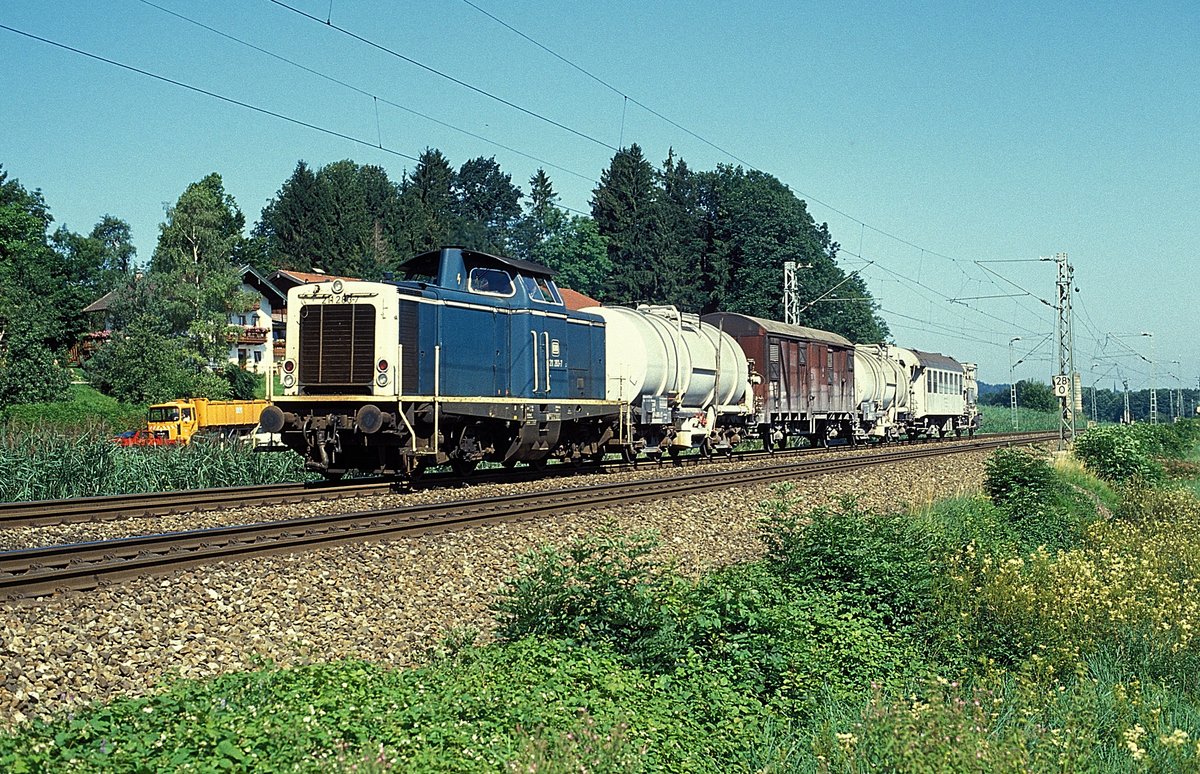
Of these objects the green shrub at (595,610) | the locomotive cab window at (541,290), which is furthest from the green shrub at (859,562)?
the locomotive cab window at (541,290)

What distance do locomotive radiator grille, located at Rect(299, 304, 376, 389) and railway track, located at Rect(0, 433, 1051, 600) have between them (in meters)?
3.11

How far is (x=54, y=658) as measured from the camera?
7.24 meters

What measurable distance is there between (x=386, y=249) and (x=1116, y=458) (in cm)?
7087

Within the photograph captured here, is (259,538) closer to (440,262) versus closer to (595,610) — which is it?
(595,610)

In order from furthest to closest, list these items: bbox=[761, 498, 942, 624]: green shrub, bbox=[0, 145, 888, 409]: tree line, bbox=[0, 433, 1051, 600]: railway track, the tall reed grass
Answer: bbox=[0, 145, 888, 409]: tree line, the tall reed grass, bbox=[761, 498, 942, 624]: green shrub, bbox=[0, 433, 1051, 600]: railway track

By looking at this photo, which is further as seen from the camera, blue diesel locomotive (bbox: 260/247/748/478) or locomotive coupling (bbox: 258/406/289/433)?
blue diesel locomotive (bbox: 260/247/748/478)

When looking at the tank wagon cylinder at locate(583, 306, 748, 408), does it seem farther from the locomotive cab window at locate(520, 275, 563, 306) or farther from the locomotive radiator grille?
the locomotive radiator grille

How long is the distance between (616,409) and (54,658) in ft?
52.4

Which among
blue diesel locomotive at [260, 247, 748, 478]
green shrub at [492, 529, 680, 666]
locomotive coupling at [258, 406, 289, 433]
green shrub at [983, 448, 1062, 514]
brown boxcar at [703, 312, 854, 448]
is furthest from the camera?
brown boxcar at [703, 312, 854, 448]

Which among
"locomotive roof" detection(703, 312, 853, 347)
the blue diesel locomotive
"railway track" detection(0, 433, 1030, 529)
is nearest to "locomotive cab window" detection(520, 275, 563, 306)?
the blue diesel locomotive

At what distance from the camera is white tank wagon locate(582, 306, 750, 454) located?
75.5 feet

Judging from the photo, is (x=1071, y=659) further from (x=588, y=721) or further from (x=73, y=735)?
(x=73, y=735)

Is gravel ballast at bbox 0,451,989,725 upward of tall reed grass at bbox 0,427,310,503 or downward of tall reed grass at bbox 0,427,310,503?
downward

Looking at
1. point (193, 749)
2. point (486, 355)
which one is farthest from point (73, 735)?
point (486, 355)
